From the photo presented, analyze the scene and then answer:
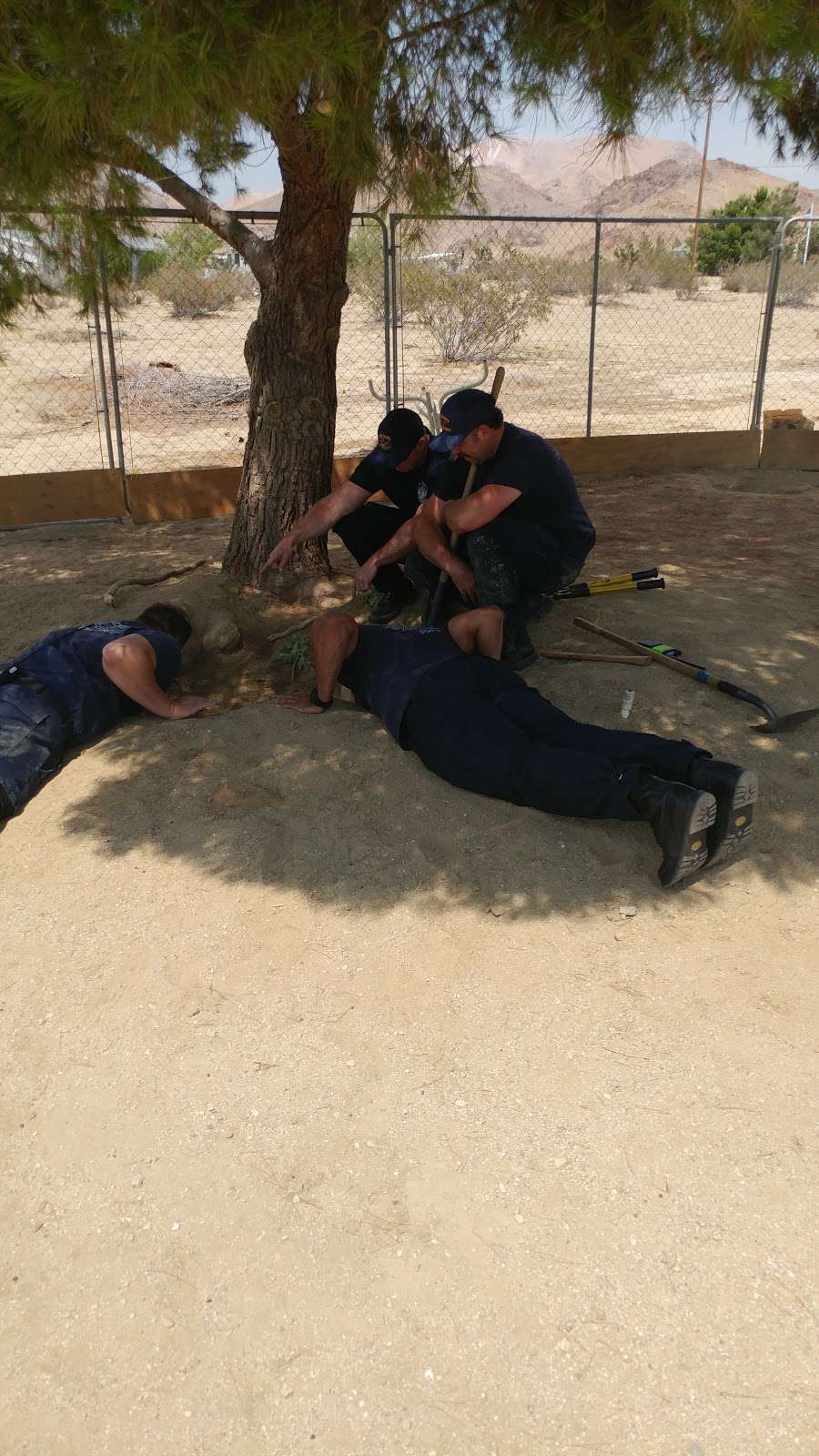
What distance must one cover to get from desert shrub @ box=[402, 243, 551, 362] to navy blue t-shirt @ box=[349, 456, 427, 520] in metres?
11.5

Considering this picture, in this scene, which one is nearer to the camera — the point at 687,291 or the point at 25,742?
the point at 25,742

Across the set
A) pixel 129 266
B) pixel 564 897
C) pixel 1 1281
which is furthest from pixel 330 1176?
pixel 129 266

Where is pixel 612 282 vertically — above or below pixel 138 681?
above

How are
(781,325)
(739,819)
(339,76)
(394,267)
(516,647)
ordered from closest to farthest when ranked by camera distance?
(339,76)
(739,819)
(516,647)
(394,267)
(781,325)

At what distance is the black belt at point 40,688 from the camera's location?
3.95 metres

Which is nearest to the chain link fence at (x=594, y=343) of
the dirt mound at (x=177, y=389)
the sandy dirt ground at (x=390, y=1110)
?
the dirt mound at (x=177, y=389)

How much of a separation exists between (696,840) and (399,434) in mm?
2467

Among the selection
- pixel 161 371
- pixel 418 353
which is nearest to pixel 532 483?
pixel 161 371

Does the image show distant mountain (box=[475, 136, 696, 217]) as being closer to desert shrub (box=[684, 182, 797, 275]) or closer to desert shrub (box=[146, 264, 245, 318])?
desert shrub (box=[684, 182, 797, 275])

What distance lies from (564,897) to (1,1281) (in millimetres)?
1763

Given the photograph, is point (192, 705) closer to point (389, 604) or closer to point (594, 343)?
point (389, 604)

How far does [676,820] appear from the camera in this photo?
3.11 m

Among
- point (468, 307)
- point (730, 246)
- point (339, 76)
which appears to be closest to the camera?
point (339, 76)

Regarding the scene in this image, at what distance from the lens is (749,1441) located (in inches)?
72.1
